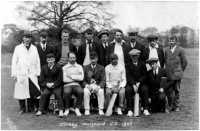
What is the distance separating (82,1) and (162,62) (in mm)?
8657

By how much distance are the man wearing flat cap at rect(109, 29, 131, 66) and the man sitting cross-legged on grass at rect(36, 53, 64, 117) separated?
140 centimetres

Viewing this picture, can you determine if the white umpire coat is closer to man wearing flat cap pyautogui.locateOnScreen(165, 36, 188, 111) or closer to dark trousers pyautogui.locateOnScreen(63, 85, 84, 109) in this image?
dark trousers pyautogui.locateOnScreen(63, 85, 84, 109)

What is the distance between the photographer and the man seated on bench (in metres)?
5.83

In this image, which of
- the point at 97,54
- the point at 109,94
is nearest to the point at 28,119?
the point at 109,94

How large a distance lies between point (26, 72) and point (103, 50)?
6.37 ft

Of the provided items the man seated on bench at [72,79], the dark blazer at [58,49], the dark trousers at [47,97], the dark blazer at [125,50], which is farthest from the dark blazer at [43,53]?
the dark blazer at [125,50]

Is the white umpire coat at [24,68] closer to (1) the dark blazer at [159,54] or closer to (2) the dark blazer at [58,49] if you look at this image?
(2) the dark blazer at [58,49]

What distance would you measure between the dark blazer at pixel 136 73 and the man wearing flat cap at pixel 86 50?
39.3 inches

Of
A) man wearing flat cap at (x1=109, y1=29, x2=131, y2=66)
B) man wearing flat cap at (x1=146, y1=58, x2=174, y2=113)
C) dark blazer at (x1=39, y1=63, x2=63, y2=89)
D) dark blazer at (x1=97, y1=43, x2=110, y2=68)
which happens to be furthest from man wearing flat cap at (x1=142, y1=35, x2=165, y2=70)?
dark blazer at (x1=39, y1=63, x2=63, y2=89)

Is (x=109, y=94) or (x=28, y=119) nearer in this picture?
(x=28, y=119)

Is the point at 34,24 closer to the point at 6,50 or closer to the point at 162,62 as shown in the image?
the point at 6,50

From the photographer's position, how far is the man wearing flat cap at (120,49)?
20.6 ft

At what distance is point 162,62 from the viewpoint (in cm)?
639

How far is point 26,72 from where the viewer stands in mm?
6059
